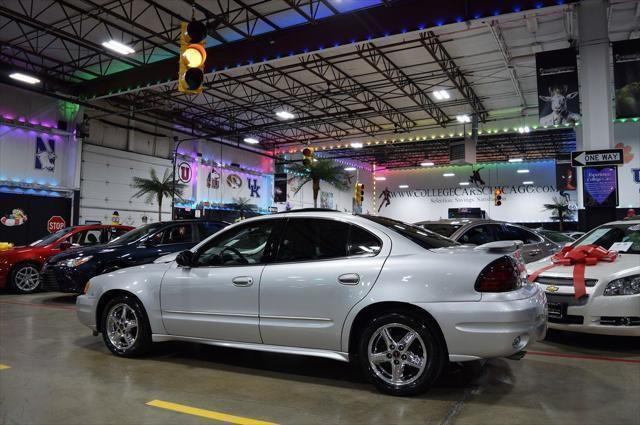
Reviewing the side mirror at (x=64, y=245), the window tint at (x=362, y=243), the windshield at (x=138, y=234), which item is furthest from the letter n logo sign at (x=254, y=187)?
the window tint at (x=362, y=243)

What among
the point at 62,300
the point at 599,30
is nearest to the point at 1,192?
the point at 62,300

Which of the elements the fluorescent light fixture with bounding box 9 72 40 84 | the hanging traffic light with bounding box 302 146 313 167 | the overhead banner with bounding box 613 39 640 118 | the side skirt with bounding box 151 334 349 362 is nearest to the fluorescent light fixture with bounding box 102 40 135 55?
the fluorescent light fixture with bounding box 9 72 40 84

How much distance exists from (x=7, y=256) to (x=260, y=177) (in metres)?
25.2

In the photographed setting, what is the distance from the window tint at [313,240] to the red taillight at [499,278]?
114cm

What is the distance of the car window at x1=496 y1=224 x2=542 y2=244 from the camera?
7.78 metres

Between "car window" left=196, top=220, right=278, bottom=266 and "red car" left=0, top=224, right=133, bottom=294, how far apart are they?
7017 mm

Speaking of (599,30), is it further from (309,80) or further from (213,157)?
(213,157)

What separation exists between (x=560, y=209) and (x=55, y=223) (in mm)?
31658

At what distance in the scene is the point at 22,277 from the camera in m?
10.5

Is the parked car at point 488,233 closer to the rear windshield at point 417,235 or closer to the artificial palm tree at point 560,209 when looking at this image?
the rear windshield at point 417,235

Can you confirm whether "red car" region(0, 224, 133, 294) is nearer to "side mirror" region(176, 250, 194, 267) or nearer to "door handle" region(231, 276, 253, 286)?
"side mirror" region(176, 250, 194, 267)

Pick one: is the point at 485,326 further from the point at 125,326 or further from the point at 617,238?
the point at 617,238

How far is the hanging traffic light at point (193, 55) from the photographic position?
21.0 feet

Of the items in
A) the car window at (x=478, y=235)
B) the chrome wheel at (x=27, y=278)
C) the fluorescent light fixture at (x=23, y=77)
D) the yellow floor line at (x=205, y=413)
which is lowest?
the yellow floor line at (x=205, y=413)
